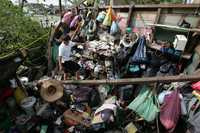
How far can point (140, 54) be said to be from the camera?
7.24m

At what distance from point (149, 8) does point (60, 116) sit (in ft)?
15.6

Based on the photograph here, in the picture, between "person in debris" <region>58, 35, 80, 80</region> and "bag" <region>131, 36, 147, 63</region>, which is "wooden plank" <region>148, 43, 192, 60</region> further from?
"person in debris" <region>58, 35, 80, 80</region>


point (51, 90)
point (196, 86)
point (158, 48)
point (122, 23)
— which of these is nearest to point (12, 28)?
point (51, 90)

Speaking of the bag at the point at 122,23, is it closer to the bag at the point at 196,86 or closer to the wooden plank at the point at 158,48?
the wooden plank at the point at 158,48

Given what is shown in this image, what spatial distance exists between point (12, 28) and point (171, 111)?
5088mm

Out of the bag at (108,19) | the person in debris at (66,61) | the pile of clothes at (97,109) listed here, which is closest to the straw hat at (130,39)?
the bag at (108,19)

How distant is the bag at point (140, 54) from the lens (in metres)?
7.13

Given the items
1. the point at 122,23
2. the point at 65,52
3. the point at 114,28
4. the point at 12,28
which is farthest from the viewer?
the point at 122,23

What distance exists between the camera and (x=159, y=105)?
186 inches

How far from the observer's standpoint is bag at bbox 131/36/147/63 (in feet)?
23.4

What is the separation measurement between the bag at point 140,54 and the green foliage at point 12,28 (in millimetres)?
3314

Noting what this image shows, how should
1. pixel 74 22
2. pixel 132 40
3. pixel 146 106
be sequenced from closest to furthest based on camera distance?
pixel 146 106 → pixel 132 40 → pixel 74 22

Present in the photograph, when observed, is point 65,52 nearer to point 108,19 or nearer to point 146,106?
point 108,19

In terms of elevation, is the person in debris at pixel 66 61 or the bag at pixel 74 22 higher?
the bag at pixel 74 22
